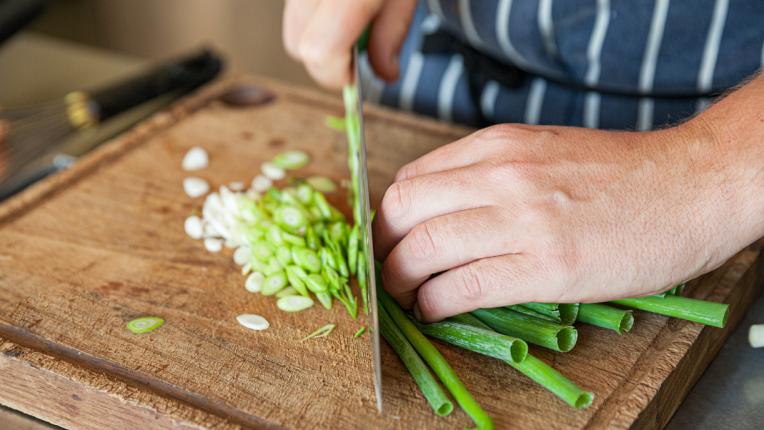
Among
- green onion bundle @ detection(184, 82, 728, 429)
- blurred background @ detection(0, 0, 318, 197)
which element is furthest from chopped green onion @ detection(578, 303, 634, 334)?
blurred background @ detection(0, 0, 318, 197)

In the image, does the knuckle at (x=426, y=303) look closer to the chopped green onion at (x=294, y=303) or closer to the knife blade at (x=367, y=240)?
the knife blade at (x=367, y=240)

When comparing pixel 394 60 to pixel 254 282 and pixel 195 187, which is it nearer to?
pixel 195 187

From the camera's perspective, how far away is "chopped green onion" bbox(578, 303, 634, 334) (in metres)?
1.10

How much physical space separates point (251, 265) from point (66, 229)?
35 cm

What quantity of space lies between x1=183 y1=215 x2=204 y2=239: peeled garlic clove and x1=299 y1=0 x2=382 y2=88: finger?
342 millimetres

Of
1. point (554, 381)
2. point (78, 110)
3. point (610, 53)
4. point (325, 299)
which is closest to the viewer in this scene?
point (554, 381)

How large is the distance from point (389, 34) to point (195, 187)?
46cm

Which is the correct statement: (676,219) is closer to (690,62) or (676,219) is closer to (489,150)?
(489,150)

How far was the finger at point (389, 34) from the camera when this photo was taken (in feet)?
4.91

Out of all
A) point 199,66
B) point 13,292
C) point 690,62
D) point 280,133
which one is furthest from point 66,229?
point 690,62

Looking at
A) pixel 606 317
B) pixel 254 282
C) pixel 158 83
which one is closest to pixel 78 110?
pixel 158 83

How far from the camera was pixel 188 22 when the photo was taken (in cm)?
360

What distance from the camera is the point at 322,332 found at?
117 cm

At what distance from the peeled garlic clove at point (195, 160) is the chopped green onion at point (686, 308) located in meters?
0.86
